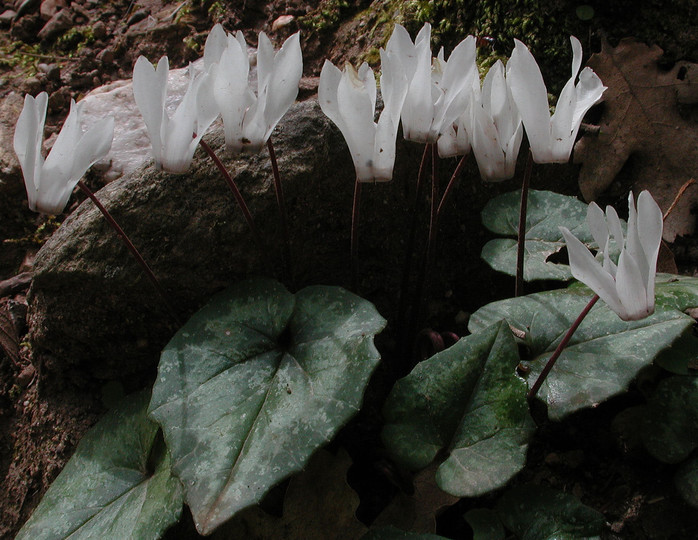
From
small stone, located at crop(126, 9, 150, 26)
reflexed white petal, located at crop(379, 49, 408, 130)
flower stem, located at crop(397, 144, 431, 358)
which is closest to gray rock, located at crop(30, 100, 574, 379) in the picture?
flower stem, located at crop(397, 144, 431, 358)

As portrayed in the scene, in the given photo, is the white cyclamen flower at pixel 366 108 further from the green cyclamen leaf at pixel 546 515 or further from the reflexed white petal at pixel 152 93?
the green cyclamen leaf at pixel 546 515

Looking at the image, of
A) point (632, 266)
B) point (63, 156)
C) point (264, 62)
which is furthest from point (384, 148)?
point (63, 156)

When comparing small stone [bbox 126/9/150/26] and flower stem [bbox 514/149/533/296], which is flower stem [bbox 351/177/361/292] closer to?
flower stem [bbox 514/149/533/296]

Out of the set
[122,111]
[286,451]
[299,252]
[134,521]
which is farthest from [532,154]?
[122,111]

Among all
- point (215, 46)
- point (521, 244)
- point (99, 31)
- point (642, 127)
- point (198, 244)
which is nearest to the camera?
point (215, 46)

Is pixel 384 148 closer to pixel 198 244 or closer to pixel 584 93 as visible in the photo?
pixel 584 93

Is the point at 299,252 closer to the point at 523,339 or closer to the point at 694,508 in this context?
the point at 523,339
